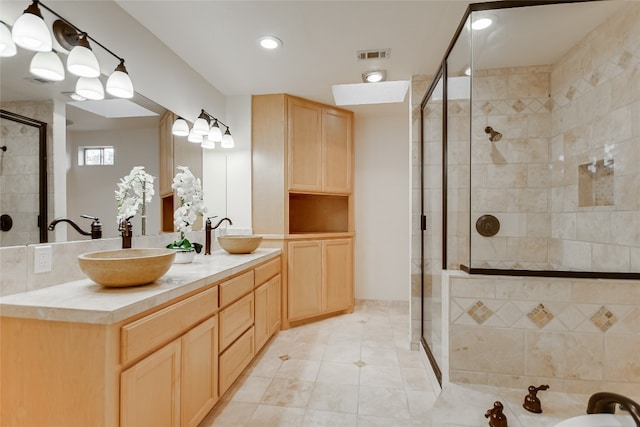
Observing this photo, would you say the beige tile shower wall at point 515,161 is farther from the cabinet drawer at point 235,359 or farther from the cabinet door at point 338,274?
the cabinet drawer at point 235,359

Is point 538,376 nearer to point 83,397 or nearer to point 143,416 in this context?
point 143,416

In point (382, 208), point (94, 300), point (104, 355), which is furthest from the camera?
point (382, 208)

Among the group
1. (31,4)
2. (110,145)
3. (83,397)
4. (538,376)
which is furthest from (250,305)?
(31,4)

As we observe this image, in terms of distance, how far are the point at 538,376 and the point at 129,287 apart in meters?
2.02

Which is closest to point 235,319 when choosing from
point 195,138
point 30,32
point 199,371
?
point 199,371

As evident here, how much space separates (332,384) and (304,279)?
1.22m

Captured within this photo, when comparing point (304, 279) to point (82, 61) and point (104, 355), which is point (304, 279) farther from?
point (82, 61)

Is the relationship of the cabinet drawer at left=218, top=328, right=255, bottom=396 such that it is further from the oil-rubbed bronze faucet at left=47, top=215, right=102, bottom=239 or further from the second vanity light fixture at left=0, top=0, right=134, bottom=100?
the second vanity light fixture at left=0, top=0, right=134, bottom=100

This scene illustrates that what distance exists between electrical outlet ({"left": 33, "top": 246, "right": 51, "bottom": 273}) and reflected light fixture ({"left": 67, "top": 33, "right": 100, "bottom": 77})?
2.82ft

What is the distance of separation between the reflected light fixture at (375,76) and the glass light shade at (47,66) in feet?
7.11

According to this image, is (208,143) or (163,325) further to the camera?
(208,143)

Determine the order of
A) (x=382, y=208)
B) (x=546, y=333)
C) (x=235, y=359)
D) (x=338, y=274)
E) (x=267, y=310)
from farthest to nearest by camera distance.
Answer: (x=382, y=208) < (x=338, y=274) < (x=267, y=310) < (x=235, y=359) < (x=546, y=333)

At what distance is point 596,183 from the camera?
2094 mm

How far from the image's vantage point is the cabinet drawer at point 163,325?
110cm
